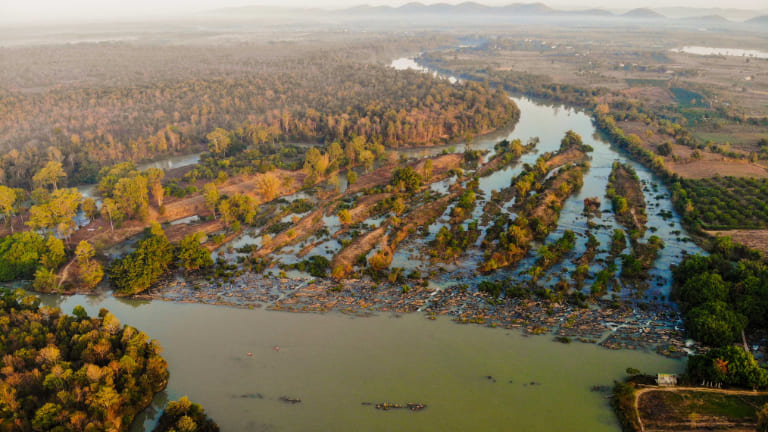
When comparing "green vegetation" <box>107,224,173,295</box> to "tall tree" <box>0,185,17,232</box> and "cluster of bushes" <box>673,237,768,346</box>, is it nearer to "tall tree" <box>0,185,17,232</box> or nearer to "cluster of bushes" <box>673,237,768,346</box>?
"tall tree" <box>0,185,17,232</box>

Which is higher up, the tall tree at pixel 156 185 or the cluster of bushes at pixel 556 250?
the tall tree at pixel 156 185

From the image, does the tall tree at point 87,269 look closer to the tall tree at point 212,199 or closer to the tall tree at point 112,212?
the tall tree at point 112,212

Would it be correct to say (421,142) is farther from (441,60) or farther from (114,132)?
(441,60)

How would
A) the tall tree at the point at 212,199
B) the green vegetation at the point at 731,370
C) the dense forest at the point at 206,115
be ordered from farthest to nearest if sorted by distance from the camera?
the dense forest at the point at 206,115 → the tall tree at the point at 212,199 → the green vegetation at the point at 731,370

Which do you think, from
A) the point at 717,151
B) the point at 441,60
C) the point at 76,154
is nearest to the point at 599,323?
the point at 717,151

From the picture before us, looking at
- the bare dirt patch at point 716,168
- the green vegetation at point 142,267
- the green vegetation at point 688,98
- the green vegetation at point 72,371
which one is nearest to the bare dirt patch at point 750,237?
the bare dirt patch at point 716,168

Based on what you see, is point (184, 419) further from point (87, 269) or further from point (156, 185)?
point (156, 185)

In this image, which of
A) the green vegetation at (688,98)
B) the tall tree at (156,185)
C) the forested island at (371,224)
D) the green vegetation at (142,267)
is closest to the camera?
the forested island at (371,224)

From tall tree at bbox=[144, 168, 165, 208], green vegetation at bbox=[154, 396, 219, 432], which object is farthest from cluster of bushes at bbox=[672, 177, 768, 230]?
tall tree at bbox=[144, 168, 165, 208]
